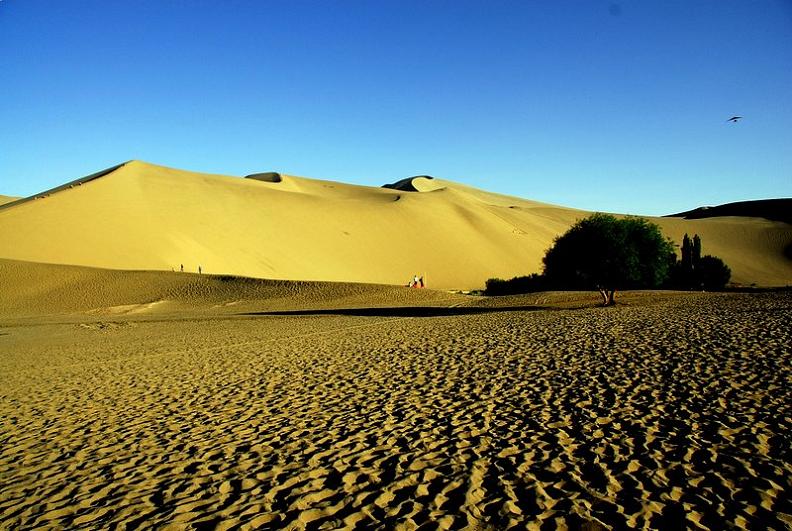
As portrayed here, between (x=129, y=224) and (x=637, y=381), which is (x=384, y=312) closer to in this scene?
(x=637, y=381)

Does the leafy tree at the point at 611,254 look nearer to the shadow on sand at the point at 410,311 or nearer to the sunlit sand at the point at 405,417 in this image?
the sunlit sand at the point at 405,417

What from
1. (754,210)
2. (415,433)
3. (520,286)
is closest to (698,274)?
(520,286)

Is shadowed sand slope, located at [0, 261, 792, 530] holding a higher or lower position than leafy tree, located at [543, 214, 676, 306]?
lower

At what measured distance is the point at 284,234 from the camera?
6431 centimetres

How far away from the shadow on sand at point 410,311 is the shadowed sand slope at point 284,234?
72.3 feet

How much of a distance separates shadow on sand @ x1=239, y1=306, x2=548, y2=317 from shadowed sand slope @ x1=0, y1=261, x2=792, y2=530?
8584 mm

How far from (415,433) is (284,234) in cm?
5788

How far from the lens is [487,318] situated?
23266 mm

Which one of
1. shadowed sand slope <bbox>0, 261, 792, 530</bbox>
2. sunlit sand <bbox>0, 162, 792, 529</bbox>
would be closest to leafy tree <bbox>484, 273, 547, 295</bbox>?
sunlit sand <bbox>0, 162, 792, 529</bbox>

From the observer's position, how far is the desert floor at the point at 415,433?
18.9ft

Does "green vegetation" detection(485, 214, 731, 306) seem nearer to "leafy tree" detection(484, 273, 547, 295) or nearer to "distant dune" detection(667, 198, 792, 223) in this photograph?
"leafy tree" detection(484, 273, 547, 295)

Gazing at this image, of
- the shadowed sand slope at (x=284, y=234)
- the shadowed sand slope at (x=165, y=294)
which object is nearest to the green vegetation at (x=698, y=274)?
the shadowed sand slope at (x=284, y=234)

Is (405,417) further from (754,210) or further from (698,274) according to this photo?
(754,210)

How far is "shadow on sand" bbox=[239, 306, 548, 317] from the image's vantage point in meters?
27.3
